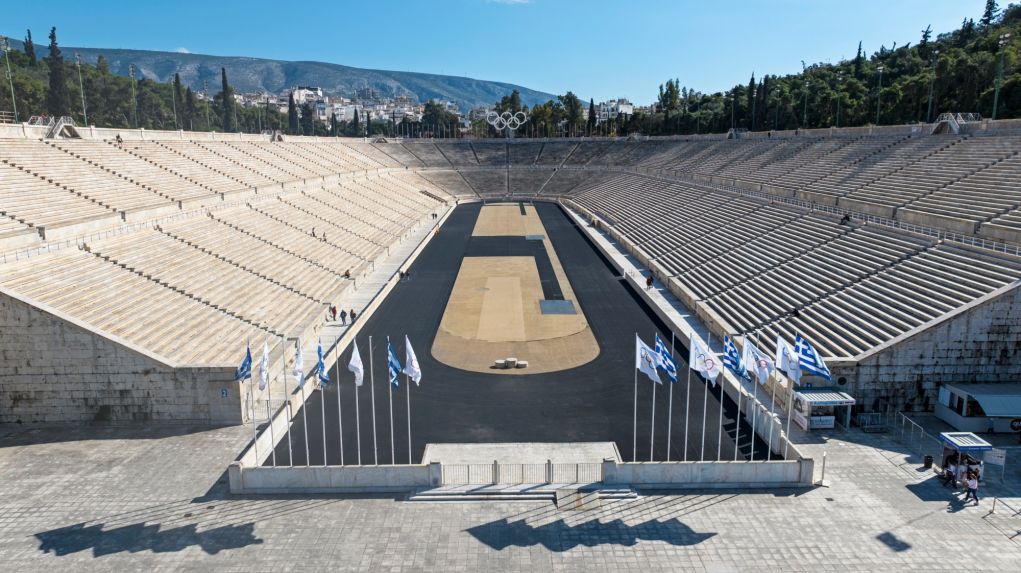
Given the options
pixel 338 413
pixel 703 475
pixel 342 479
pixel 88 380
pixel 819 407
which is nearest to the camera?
pixel 342 479

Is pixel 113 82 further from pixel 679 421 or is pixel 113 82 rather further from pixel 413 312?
pixel 679 421

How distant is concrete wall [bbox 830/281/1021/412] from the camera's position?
62.8ft

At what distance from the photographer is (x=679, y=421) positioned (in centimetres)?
1875

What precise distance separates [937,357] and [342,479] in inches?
704

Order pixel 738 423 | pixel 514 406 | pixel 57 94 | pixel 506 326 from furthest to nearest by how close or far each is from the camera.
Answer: pixel 57 94, pixel 506 326, pixel 514 406, pixel 738 423

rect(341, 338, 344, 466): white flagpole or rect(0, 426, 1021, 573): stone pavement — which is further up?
rect(341, 338, 344, 466): white flagpole

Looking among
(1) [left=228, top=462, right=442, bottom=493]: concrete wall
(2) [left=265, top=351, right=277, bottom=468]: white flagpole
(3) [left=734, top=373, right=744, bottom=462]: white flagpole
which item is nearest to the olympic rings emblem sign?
(3) [left=734, top=373, right=744, bottom=462]: white flagpole

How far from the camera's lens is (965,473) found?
1488cm

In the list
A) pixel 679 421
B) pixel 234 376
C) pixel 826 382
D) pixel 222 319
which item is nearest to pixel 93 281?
pixel 222 319

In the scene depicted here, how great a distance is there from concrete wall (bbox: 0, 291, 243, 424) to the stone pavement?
2.28 m

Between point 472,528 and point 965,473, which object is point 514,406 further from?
point 965,473

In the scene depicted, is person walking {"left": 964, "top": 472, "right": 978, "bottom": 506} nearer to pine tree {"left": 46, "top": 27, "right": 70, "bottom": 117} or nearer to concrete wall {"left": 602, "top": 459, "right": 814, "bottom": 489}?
concrete wall {"left": 602, "top": 459, "right": 814, "bottom": 489}

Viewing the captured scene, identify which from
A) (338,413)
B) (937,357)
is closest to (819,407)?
(937,357)

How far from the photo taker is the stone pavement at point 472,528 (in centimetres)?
1258
